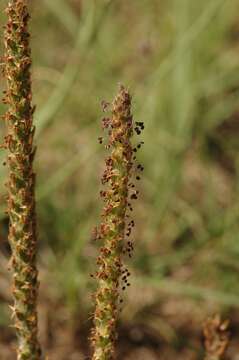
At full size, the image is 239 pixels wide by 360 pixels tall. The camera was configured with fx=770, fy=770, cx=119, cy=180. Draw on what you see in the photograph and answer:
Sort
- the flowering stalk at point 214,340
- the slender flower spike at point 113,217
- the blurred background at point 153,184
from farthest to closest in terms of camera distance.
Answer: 1. the blurred background at point 153,184
2. the flowering stalk at point 214,340
3. the slender flower spike at point 113,217

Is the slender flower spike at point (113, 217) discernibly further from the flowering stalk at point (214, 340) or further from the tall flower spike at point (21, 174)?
the flowering stalk at point (214, 340)

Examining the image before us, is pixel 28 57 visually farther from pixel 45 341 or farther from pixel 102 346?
pixel 45 341

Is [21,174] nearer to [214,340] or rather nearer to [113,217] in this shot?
[113,217]

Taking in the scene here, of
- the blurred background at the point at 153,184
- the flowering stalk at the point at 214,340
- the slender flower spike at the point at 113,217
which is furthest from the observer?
the blurred background at the point at 153,184

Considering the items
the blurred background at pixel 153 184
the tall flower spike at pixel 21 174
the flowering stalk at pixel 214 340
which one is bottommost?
the flowering stalk at pixel 214 340

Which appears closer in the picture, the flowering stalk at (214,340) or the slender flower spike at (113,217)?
the slender flower spike at (113,217)

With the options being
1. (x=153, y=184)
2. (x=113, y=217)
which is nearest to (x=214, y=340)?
(x=113, y=217)

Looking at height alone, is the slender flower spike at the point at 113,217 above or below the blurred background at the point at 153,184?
below

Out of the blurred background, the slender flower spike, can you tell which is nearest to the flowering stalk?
the slender flower spike

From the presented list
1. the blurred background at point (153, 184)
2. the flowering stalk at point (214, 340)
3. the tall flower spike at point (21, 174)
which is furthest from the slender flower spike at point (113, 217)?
the blurred background at point (153, 184)
